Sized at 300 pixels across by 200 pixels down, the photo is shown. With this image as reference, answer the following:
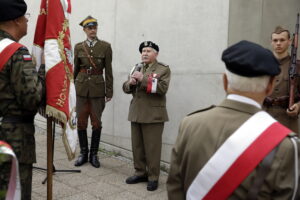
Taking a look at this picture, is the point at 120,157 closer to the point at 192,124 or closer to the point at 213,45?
the point at 213,45

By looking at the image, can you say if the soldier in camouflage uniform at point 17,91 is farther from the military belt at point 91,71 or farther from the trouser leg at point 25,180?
the military belt at point 91,71

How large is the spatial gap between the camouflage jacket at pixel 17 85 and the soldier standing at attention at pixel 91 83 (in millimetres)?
2677

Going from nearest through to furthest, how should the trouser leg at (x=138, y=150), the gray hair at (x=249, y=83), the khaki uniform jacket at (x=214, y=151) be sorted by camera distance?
the khaki uniform jacket at (x=214, y=151) < the gray hair at (x=249, y=83) < the trouser leg at (x=138, y=150)

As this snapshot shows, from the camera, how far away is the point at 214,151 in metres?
1.50

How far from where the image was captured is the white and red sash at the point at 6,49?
2330 mm

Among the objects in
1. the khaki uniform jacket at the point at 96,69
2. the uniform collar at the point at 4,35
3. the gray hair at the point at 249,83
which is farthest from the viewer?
the khaki uniform jacket at the point at 96,69

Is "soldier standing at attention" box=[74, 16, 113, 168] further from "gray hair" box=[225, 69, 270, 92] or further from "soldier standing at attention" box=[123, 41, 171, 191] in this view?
"gray hair" box=[225, 69, 270, 92]

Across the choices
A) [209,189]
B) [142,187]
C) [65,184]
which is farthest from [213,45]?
[209,189]

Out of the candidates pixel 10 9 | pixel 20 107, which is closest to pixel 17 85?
pixel 20 107

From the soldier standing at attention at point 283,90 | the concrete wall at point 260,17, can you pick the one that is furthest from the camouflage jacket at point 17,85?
the concrete wall at point 260,17

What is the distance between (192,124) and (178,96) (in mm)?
3435

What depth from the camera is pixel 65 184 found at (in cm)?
439

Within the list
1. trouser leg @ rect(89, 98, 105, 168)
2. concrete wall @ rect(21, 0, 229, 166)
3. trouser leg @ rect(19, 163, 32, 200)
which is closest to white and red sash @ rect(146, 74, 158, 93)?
concrete wall @ rect(21, 0, 229, 166)

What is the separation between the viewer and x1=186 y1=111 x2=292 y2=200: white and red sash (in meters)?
1.40
